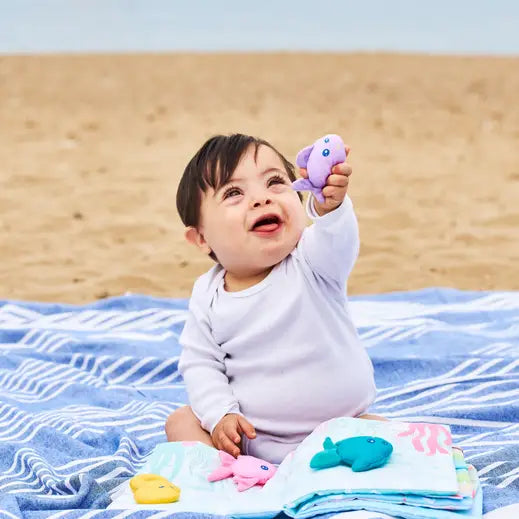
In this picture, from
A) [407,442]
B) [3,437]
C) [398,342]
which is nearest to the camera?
[407,442]

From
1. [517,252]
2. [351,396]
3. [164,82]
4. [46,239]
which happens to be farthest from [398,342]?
[164,82]

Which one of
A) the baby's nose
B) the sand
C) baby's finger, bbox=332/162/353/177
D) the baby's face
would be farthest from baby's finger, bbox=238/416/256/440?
the sand

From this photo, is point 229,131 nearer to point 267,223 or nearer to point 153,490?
point 267,223

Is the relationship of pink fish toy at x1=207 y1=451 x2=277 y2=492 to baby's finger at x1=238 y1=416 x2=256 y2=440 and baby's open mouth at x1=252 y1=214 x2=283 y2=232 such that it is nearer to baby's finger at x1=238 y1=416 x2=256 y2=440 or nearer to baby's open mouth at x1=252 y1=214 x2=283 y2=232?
baby's finger at x1=238 y1=416 x2=256 y2=440

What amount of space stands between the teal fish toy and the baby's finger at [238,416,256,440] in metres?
0.24

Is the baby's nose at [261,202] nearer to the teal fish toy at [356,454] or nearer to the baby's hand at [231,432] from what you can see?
the baby's hand at [231,432]

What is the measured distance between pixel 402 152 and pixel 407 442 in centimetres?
733

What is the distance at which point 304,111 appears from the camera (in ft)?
39.7

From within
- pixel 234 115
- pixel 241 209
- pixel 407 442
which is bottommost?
pixel 407 442

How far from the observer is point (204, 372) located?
2.62m

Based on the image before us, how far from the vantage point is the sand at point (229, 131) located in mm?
5660

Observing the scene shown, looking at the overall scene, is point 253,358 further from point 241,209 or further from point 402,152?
point 402,152

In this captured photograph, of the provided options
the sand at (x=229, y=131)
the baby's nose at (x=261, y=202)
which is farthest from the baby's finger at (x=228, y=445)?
the sand at (x=229, y=131)

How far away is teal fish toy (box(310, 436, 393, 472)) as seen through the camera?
7.23 feet
